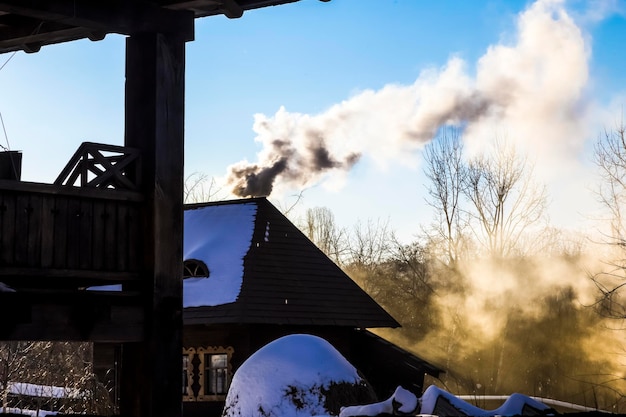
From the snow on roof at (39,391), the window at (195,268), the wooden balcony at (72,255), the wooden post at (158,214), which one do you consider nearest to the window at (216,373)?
the window at (195,268)

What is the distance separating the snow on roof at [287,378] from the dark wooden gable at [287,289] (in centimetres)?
1037

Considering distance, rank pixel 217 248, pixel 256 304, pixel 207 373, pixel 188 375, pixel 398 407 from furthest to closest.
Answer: pixel 217 248
pixel 188 375
pixel 207 373
pixel 256 304
pixel 398 407

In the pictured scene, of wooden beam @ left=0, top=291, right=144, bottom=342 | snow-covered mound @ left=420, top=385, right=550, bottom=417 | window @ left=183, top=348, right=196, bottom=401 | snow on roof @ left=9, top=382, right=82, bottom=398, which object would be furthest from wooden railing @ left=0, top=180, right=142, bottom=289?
snow on roof @ left=9, top=382, right=82, bottom=398

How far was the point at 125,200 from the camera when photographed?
11711mm

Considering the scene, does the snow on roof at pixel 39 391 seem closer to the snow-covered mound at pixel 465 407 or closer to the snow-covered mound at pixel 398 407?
the snow-covered mound at pixel 398 407

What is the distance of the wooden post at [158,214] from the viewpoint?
11703mm

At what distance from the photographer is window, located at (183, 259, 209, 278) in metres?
25.5

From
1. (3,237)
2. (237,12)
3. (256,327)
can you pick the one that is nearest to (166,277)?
(3,237)

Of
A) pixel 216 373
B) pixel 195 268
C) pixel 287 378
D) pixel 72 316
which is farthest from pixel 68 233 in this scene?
pixel 195 268

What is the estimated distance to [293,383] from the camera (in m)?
12.4

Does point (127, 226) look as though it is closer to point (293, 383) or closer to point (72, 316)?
point (72, 316)

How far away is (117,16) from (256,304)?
12732mm

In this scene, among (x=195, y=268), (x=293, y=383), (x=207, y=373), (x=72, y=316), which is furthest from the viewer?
(x=195, y=268)

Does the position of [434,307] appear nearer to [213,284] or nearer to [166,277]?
[213,284]
